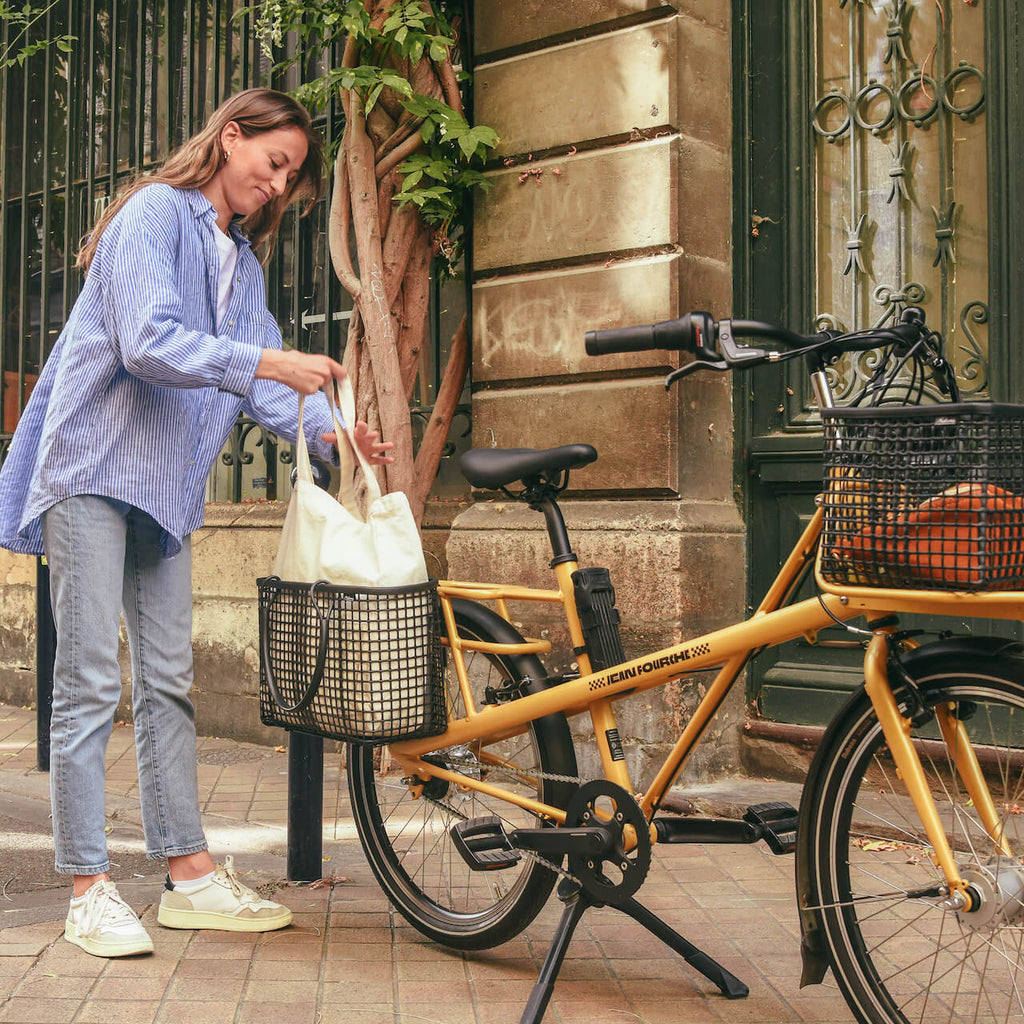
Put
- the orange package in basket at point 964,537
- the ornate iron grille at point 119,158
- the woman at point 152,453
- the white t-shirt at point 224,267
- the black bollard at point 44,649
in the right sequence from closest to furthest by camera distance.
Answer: the orange package in basket at point 964,537 < the woman at point 152,453 < the white t-shirt at point 224,267 < the black bollard at point 44,649 < the ornate iron grille at point 119,158

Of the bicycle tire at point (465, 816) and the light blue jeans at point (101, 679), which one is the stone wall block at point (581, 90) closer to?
the bicycle tire at point (465, 816)

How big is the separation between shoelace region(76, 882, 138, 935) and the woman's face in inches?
70.7

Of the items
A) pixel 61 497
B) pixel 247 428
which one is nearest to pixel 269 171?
pixel 61 497

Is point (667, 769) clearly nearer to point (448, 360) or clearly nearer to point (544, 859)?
point (544, 859)

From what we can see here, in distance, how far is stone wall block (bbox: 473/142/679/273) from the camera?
4.80 meters

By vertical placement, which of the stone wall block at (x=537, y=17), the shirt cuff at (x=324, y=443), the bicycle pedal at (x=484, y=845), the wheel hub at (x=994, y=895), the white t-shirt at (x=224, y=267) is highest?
the stone wall block at (x=537, y=17)

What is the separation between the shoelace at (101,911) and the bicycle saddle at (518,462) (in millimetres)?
1398

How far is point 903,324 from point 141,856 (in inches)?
118

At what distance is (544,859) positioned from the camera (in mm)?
2941

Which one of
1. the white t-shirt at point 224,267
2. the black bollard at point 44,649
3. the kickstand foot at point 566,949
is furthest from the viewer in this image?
the black bollard at point 44,649

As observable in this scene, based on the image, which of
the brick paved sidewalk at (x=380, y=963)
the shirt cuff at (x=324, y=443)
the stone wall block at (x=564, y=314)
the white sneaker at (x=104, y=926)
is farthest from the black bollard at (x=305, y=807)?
the stone wall block at (x=564, y=314)

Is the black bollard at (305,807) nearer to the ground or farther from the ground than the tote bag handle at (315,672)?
nearer to the ground

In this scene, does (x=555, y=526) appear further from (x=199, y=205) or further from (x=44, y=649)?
(x=44, y=649)

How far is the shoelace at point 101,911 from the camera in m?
3.16
